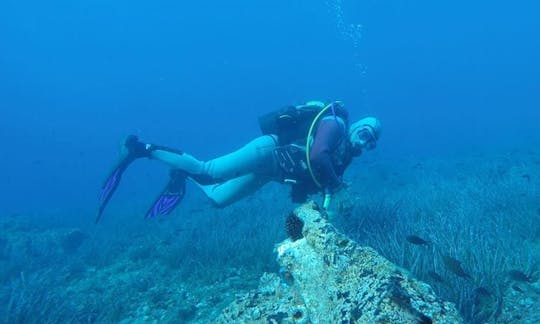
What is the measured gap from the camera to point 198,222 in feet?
42.4

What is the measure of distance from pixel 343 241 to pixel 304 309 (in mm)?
520

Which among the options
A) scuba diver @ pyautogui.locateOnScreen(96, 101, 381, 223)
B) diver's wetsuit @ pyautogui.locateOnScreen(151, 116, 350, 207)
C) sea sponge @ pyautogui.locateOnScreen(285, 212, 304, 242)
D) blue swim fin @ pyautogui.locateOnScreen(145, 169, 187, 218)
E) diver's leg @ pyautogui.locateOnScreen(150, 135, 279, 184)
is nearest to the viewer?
sea sponge @ pyautogui.locateOnScreen(285, 212, 304, 242)

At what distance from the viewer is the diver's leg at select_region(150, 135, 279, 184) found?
7.35 metres

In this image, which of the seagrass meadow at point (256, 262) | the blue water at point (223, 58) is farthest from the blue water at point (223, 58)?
the seagrass meadow at point (256, 262)

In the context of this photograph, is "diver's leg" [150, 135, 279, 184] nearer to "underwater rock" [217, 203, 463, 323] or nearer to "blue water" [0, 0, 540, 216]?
"underwater rock" [217, 203, 463, 323]

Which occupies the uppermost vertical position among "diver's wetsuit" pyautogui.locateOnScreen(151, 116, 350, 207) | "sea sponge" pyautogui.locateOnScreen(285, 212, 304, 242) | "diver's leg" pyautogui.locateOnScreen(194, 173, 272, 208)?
"sea sponge" pyautogui.locateOnScreen(285, 212, 304, 242)

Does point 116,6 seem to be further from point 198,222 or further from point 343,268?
point 343,268

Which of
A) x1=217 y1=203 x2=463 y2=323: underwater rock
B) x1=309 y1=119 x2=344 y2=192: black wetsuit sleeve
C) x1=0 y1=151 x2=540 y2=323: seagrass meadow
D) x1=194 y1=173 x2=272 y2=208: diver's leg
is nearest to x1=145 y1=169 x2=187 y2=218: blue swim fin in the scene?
x1=194 y1=173 x2=272 y2=208: diver's leg

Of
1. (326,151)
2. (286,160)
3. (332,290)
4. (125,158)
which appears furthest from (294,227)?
(125,158)

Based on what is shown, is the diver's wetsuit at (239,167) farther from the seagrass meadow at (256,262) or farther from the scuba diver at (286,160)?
the seagrass meadow at (256,262)

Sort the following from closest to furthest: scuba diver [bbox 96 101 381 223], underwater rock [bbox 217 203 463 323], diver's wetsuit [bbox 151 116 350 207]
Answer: underwater rock [bbox 217 203 463 323]
scuba diver [bbox 96 101 381 223]
diver's wetsuit [bbox 151 116 350 207]

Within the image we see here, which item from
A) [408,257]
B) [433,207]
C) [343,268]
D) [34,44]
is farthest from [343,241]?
[34,44]

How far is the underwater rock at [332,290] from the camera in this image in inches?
61.6

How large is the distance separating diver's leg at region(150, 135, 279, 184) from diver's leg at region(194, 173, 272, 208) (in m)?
0.19
